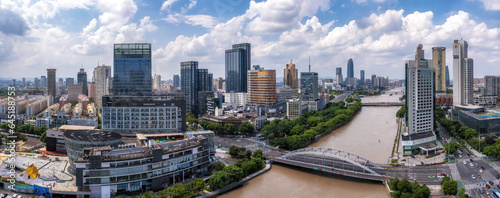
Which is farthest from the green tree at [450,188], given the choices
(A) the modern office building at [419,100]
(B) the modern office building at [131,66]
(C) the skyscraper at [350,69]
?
(C) the skyscraper at [350,69]

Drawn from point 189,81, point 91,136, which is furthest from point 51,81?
point 91,136

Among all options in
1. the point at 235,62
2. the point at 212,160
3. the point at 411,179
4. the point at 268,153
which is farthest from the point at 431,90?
the point at 235,62

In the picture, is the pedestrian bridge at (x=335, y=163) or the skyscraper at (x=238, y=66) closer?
the pedestrian bridge at (x=335, y=163)

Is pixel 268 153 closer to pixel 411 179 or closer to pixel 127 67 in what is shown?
pixel 411 179

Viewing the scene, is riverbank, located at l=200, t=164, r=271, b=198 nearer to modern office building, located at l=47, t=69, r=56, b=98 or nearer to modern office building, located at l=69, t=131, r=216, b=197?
modern office building, located at l=69, t=131, r=216, b=197

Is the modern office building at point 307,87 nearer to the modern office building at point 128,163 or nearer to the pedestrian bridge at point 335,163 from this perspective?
the pedestrian bridge at point 335,163

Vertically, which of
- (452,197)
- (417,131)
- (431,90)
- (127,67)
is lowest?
(452,197)
